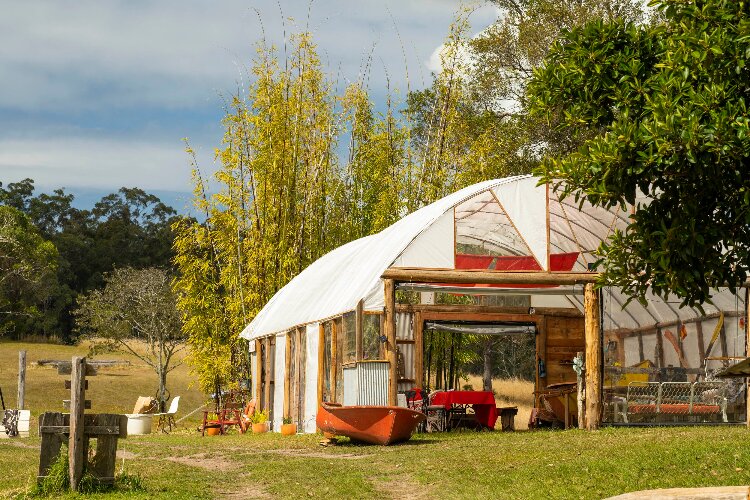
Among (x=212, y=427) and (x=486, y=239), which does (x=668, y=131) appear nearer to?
(x=486, y=239)

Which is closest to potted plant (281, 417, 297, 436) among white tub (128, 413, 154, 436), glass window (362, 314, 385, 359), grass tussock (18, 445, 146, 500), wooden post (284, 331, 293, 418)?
wooden post (284, 331, 293, 418)

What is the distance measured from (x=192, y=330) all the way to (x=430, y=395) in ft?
34.7

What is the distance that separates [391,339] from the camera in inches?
651

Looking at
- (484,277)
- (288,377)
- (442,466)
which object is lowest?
(442,466)

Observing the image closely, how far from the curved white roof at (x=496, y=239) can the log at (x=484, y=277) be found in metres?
Answer: 0.21

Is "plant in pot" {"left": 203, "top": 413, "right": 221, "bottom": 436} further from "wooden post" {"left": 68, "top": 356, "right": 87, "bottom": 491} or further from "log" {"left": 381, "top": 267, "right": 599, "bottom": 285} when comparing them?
"wooden post" {"left": 68, "top": 356, "right": 87, "bottom": 491}

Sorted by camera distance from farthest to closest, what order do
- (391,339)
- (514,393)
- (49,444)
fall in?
(514,393)
(391,339)
(49,444)

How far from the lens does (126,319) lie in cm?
4344

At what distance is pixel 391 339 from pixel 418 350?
5.79 metres

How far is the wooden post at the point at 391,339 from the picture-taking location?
16312mm

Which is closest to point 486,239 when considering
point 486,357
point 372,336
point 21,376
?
point 372,336

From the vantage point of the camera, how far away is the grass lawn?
400 inches

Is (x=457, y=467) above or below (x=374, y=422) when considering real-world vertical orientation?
below

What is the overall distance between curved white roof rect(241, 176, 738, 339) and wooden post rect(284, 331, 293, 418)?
7.24 ft
